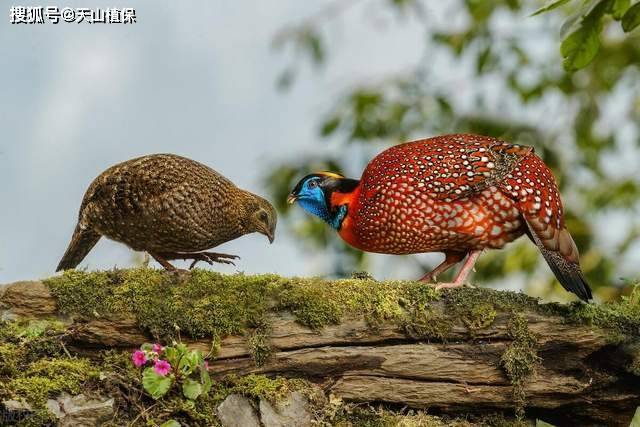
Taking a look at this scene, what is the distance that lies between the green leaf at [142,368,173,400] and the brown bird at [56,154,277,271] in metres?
1.31

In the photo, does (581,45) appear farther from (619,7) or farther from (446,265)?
(446,265)

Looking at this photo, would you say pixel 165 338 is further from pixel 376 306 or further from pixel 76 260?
pixel 76 260

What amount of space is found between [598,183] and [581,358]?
7.08 m

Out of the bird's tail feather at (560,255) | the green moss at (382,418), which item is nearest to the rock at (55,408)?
the green moss at (382,418)

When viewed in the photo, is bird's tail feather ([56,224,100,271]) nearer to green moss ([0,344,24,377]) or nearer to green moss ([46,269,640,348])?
green moss ([46,269,640,348])

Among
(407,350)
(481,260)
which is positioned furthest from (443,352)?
(481,260)

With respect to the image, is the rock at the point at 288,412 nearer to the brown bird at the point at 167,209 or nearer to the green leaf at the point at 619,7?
the brown bird at the point at 167,209

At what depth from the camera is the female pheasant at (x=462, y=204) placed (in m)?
5.50

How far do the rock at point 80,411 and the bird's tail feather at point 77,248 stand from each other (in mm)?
1728

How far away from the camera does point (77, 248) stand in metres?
6.22

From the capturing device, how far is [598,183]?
1202cm

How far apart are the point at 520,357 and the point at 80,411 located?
7.79 feet

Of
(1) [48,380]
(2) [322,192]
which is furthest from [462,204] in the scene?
(1) [48,380]

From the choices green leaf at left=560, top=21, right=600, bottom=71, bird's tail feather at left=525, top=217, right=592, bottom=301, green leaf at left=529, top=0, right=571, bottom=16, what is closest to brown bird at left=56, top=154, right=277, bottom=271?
bird's tail feather at left=525, top=217, right=592, bottom=301
